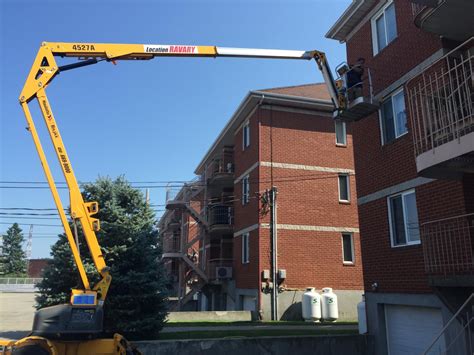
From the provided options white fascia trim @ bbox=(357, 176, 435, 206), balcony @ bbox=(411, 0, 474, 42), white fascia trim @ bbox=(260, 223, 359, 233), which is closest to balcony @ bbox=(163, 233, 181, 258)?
white fascia trim @ bbox=(260, 223, 359, 233)

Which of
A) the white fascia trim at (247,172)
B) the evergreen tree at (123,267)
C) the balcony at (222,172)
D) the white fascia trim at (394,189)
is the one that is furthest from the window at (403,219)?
the balcony at (222,172)

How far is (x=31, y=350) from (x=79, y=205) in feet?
10.2

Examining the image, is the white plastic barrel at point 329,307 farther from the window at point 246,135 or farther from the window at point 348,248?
the window at point 246,135

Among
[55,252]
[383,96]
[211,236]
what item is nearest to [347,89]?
[383,96]

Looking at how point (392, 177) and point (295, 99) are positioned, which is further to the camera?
point (295, 99)

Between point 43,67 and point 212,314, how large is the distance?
13.9 meters

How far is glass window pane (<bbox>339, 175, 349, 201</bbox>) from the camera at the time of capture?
77.4 feet

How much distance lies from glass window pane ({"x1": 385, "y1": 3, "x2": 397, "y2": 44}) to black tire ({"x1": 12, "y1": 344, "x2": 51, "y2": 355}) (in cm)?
1211

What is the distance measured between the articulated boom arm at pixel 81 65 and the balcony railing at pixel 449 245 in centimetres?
532

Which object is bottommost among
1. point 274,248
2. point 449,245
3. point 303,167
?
point 449,245

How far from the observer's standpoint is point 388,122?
1299 cm

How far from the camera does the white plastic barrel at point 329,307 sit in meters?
19.8

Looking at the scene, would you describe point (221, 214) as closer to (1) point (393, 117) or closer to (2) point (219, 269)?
(2) point (219, 269)

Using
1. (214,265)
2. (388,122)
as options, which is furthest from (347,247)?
(388,122)
